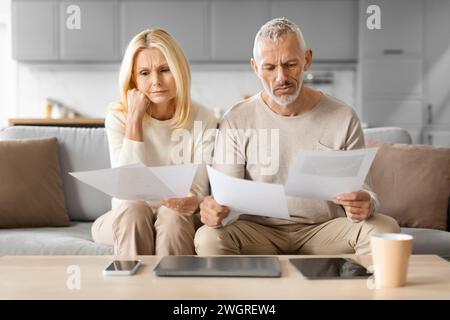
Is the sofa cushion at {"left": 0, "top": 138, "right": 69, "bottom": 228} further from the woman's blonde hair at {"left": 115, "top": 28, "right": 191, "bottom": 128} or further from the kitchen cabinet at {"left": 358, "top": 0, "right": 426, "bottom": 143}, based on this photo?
the kitchen cabinet at {"left": 358, "top": 0, "right": 426, "bottom": 143}

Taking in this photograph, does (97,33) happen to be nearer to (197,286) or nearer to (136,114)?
(136,114)

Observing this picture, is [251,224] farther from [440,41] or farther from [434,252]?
[440,41]

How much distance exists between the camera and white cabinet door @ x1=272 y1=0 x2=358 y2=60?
5.79 m

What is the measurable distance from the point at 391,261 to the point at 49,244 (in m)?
1.36

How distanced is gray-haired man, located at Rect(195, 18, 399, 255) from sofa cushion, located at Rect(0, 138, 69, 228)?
822 mm

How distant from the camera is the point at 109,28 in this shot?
19.0 feet

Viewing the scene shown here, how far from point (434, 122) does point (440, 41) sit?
2.57 ft

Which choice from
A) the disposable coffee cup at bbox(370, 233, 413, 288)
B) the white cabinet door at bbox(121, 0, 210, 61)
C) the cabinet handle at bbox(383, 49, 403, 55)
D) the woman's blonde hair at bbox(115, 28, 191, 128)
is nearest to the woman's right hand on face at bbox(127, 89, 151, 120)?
the woman's blonde hair at bbox(115, 28, 191, 128)

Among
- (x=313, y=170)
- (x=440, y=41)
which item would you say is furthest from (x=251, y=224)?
(x=440, y=41)

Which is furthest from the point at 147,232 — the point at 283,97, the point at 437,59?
the point at 437,59

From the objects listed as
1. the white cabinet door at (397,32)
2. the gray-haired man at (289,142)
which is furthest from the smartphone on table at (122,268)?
the white cabinet door at (397,32)

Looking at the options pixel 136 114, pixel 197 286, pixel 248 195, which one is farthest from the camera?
pixel 136 114

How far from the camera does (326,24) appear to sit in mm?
5805

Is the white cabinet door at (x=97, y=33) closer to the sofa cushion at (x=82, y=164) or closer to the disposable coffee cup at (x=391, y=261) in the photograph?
the sofa cushion at (x=82, y=164)
